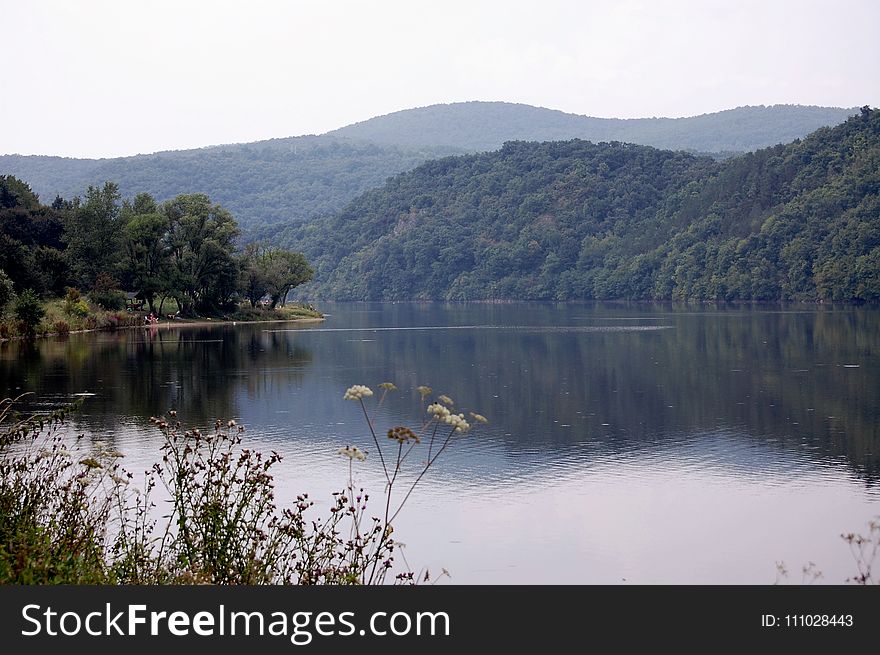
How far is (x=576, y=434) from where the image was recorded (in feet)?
95.3

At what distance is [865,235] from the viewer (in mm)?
135625

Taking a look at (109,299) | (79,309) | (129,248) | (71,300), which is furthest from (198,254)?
(79,309)

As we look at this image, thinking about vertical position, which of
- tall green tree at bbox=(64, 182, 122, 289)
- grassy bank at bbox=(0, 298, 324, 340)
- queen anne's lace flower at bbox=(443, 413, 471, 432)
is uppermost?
tall green tree at bbox=(64, 182, 122, 289)

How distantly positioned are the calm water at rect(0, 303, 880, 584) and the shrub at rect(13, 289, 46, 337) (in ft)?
18.5

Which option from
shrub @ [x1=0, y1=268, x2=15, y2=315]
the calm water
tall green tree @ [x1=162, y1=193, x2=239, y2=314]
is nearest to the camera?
the calm water

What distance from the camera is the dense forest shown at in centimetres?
8588

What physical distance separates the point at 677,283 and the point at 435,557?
157 metres

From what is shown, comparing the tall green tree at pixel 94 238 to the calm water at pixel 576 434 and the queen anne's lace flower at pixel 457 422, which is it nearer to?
the calm water at pixel 576 434

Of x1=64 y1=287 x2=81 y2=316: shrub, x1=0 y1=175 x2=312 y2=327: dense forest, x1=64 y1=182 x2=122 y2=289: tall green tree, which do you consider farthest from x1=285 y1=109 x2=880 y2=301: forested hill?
x1=64 y1=287 x2=81 y2=316: shrub

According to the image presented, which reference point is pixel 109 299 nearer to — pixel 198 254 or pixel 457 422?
pixel 198 254

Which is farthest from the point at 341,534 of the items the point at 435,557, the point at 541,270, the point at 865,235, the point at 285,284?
the point at 541,270

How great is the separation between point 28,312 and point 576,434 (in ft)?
160

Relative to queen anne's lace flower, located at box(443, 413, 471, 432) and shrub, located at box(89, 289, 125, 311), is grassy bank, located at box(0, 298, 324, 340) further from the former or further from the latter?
queen anne's lace flower, located at box(443, 413, 471, 432)

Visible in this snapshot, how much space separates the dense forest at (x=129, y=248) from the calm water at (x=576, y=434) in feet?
71.6
